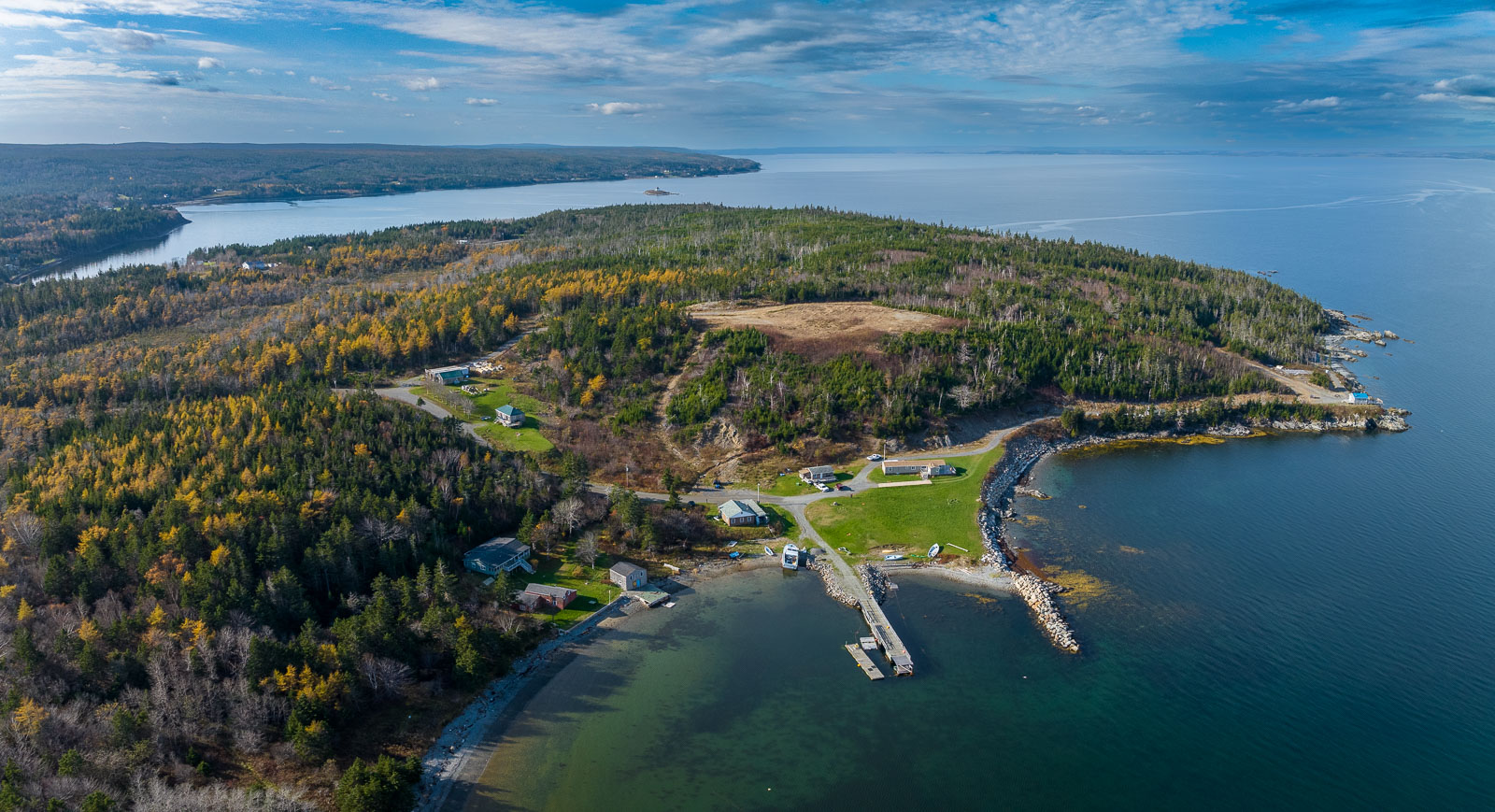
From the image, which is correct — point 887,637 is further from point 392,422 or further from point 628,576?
point 392,422

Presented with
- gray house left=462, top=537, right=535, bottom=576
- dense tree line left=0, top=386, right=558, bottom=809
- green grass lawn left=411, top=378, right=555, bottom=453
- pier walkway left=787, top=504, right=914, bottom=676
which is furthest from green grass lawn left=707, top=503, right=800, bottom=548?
green grass lawn left=411, top=378, right=555, bottom=453

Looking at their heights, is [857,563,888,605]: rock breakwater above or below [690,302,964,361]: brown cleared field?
below

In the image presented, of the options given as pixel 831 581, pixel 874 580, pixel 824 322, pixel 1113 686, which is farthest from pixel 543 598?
pixel 824 322

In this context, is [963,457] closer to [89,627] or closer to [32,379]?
[89,627]

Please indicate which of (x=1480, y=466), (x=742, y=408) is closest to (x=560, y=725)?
(x=742, y=408)

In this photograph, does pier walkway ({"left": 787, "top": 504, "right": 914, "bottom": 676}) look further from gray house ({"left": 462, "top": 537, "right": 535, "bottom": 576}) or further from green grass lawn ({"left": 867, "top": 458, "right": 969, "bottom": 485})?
gray house ({"left": 462, "top": 537, "right": 535, "bottom": 576})

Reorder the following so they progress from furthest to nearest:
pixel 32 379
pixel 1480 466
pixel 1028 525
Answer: pixel 32 379
pixel 1480 466
pixel 1028 525

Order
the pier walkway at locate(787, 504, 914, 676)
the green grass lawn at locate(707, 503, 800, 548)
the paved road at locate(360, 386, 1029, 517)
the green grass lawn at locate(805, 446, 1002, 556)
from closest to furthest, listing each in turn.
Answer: the pier walkway at locate(787, 504, 914, 676), the green grass lawn at locate(805, 446, 1002, 556), the green grass lawn at locate(707, 503, 800, 548), the paved road at locate(360, 386, 1029, 517)

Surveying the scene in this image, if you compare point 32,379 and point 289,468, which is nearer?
point 289,468
